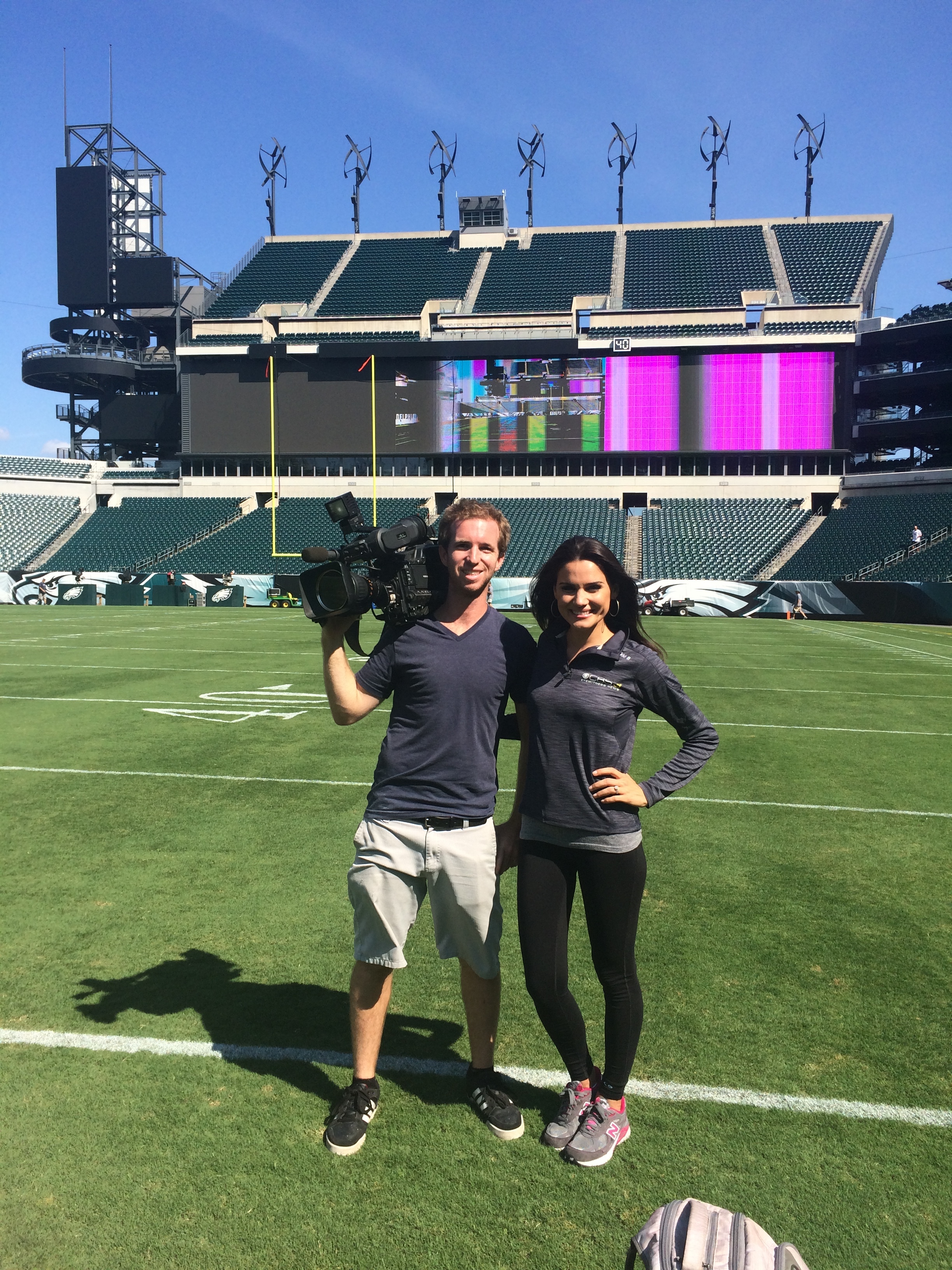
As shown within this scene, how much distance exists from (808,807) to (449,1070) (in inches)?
189

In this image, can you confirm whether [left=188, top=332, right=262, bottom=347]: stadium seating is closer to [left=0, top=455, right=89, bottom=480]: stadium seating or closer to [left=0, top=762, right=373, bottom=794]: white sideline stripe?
[left=0, top=455, right=89, bottom=480]: stadium seating

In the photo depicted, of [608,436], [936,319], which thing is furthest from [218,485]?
[936,319]

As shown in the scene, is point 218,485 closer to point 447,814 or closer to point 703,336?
point 703,336

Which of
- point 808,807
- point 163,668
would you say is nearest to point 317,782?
point 808,807

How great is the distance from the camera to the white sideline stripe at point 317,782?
7.21 m

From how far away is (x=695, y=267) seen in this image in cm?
5266

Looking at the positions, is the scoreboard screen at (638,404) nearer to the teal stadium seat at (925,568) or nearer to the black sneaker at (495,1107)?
the teal stadium seat at (925,568)

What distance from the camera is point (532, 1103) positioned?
3135mm

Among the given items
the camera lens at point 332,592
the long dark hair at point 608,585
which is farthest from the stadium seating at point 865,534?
the camera lens at point 332,592

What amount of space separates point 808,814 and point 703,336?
43.8 metres

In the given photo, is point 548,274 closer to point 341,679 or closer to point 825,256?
point 825,256

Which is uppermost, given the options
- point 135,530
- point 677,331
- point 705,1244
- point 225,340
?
point 225,340

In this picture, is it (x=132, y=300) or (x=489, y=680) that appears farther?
(x=132, y=300)

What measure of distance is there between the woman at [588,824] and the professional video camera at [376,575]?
0.43 meters
